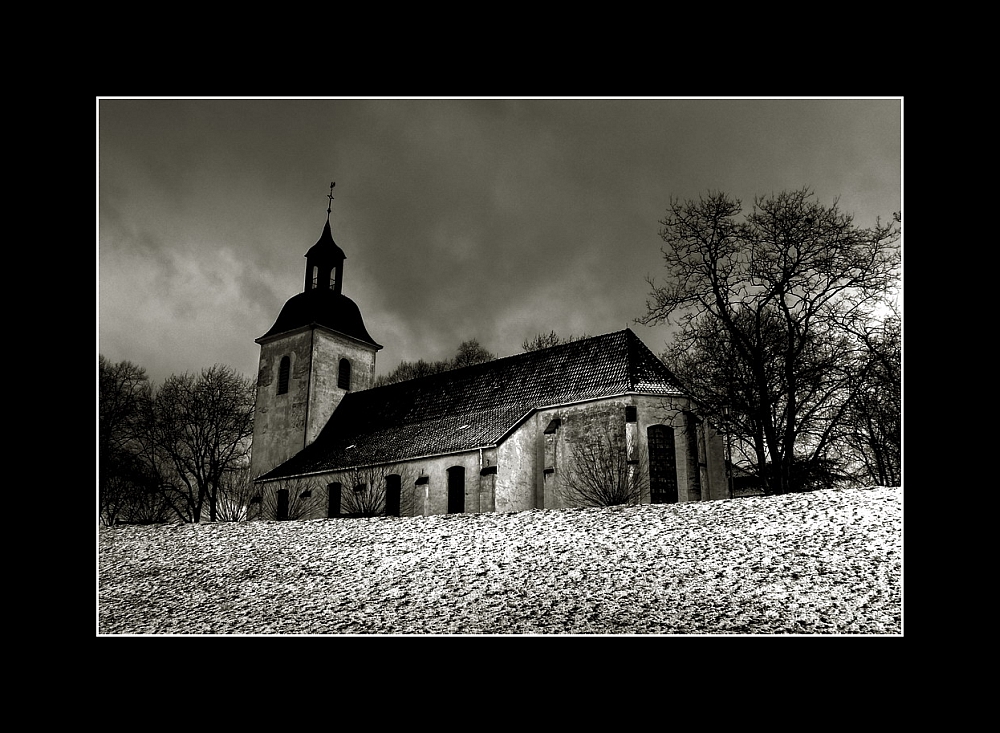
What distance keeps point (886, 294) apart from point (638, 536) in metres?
6.53

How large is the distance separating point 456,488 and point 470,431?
Answer: 1.90 m

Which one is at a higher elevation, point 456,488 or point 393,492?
point 456,488

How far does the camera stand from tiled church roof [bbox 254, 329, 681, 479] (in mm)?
22891

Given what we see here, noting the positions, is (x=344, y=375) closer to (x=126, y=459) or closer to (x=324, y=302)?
(x=324, y=302)

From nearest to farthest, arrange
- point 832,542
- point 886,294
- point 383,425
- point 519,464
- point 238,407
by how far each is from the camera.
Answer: point 832,542 < point 886,294 < point 519,464 < point 383,425 < point 238,407

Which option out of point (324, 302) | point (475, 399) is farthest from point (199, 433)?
point (475, 399)

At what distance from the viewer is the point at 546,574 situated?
1059 cm

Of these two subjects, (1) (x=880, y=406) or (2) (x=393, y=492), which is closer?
(1) (x=880, y=406)

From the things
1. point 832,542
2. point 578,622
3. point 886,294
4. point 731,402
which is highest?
point 886,294

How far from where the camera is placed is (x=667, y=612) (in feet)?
29.5

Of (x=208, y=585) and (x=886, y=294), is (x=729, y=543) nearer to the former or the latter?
(x=886, y=294)

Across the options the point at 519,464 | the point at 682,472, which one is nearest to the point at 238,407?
the point at 519,464

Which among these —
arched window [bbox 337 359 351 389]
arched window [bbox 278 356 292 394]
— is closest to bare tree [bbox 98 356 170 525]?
arched window [bbox 278 356 292 394]

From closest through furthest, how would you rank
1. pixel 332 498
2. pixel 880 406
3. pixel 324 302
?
pixel 880 406, pixel 332 498, pixel 324 302
